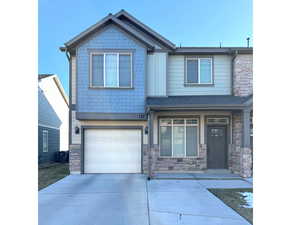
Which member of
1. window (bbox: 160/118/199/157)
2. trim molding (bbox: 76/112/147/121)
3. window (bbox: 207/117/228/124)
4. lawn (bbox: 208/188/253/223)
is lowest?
lawn (bbox: 208/188/253/223)

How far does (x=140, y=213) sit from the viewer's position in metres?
5.25

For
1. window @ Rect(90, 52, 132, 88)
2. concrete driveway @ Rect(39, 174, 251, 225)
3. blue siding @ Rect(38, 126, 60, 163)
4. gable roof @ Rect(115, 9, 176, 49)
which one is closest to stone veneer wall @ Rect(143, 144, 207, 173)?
concrete driveway @ Rect(39, 174, 251, 225)

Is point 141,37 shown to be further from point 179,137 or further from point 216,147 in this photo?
point 216,147

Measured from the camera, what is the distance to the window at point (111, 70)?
1049cm

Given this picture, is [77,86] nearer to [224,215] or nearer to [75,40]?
[75,40]

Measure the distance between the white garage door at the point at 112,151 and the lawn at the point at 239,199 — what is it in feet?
14.4

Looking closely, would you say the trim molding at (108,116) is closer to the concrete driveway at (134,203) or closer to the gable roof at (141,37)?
the concrete driveway at (134,203)

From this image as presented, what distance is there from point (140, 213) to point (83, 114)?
244 inches

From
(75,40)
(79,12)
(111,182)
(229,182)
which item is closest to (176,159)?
(229,182)

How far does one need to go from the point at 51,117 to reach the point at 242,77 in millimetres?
14027

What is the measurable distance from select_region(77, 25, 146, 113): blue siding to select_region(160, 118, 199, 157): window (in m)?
1.68

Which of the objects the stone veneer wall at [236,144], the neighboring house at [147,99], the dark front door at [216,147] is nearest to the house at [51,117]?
the neighboring house at [147,99]

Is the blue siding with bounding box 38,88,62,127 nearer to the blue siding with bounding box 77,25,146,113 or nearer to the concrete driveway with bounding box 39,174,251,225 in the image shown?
the blue siding with bounding box 77,25,146,113

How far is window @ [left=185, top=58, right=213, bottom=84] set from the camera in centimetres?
1138
